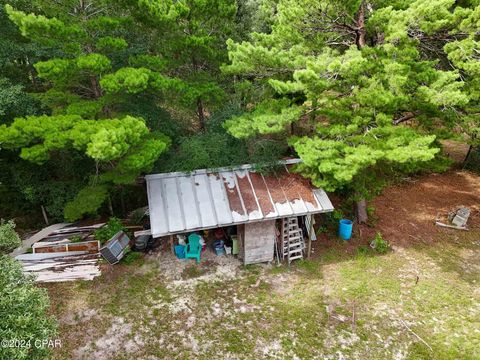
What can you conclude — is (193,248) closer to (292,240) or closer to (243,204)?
(243,204)

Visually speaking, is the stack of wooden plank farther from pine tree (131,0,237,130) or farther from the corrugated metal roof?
pine tree (131,0,237,130)

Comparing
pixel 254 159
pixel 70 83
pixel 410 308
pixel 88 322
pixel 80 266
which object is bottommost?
pixel 410 308

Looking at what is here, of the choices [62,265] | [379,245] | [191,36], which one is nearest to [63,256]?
[62,265]

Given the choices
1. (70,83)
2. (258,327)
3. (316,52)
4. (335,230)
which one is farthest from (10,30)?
(335,230)

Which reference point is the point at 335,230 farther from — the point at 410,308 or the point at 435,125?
the point at 435,125

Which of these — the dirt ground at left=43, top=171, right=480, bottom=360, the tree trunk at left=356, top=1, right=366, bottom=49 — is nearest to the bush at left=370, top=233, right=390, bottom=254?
the dirt ground at left=43, top=171, right=480, bottom=360

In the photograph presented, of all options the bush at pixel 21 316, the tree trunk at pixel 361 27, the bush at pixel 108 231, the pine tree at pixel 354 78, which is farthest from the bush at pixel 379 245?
the bush at pixel 21 316
